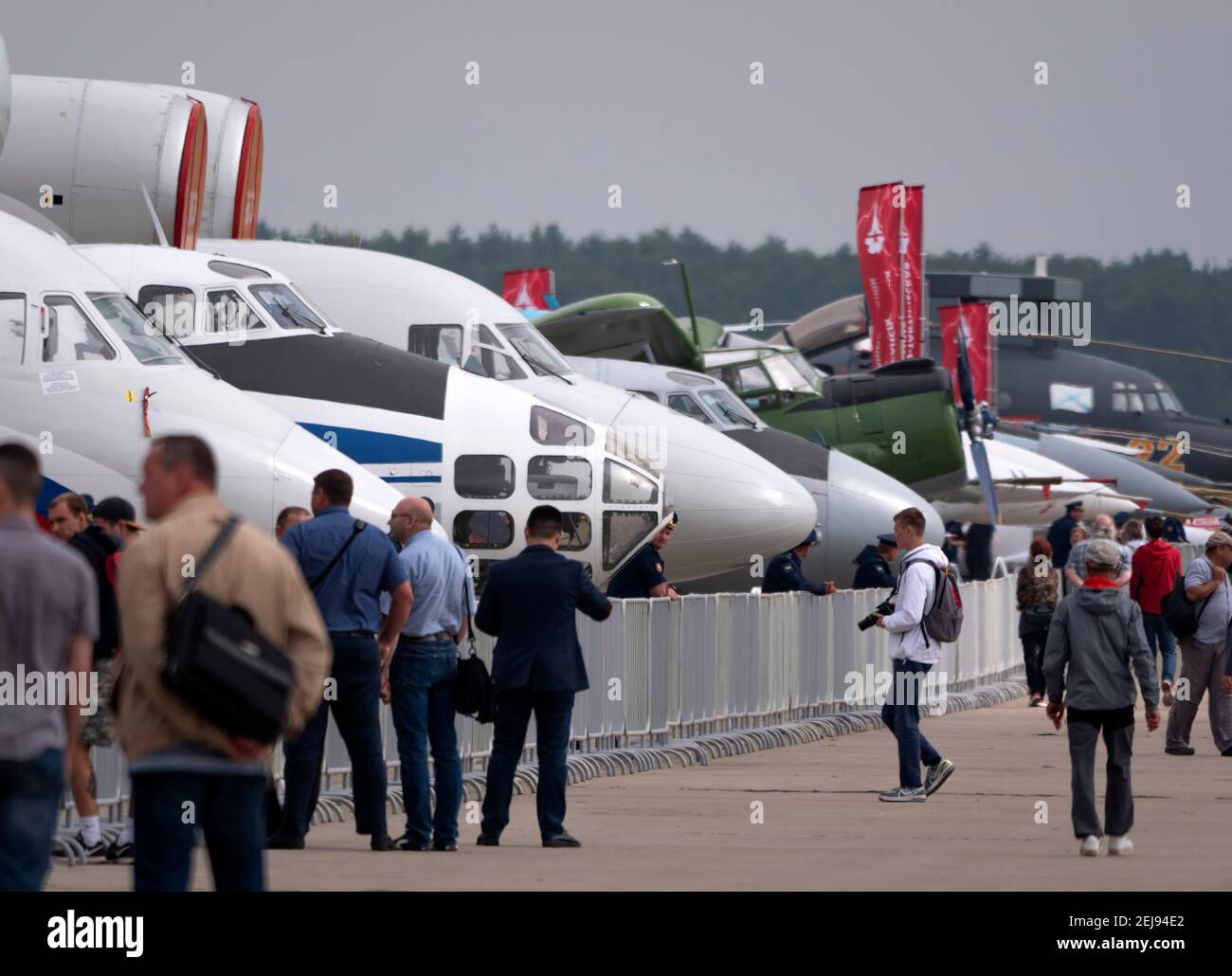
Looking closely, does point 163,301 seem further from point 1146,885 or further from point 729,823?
point 1146,885

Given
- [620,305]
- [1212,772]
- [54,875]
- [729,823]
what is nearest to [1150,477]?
[620,305]

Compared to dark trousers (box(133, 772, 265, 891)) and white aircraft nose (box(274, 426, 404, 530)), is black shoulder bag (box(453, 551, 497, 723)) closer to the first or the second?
white aircraft nose (box(274, 426, 404, 530))

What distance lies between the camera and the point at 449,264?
327 ft

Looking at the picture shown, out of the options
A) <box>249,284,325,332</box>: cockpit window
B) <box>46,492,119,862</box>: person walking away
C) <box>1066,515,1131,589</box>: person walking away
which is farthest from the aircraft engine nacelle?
<box>46,492,119,862</box>: person walking away

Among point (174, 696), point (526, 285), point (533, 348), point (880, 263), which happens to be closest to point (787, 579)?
point (533, 348)

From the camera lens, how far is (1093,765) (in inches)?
456

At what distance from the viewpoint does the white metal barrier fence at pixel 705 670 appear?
16.0m

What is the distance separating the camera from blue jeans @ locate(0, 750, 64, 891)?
6469 millimetres

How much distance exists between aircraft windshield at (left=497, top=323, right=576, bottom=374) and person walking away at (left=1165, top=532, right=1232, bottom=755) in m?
6.88

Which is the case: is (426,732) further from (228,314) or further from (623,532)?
(228,314)

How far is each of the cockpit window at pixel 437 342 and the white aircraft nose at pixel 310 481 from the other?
570cm

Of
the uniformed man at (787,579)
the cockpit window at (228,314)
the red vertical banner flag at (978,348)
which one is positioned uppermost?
the red vertical banner flag at (978,348)

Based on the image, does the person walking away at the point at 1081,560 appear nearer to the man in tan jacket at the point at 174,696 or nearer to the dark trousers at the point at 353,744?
the dark trousers at the point at 353,744

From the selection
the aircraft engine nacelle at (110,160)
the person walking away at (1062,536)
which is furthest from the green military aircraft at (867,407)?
the aircraft engine nacelle at (110,160)
